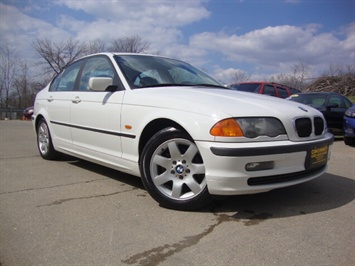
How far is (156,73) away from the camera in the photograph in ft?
12.7

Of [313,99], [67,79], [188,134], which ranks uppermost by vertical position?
[67,79]

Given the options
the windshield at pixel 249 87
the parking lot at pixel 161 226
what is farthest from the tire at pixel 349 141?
the parking lot at pixel 161 226

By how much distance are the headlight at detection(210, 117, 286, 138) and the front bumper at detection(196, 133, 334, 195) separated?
8 cm

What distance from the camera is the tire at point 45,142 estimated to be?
5121 millimetres

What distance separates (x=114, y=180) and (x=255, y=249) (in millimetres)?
2198

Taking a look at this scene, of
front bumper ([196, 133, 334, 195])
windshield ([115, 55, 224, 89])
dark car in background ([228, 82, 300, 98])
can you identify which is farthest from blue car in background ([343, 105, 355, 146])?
front bumper ([196, 133, 334, 195])

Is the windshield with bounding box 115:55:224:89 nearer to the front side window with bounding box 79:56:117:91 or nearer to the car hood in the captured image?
the front side window with bounding box 79:56:117:91

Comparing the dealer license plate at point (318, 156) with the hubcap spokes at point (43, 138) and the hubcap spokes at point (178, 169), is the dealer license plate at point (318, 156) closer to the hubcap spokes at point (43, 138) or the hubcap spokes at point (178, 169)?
the hubcap spokes at point (178, 169)

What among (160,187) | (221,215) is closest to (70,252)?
(160,187)

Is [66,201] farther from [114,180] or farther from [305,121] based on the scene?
[305,121]

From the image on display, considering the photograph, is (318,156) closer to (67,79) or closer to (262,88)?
(67,79)

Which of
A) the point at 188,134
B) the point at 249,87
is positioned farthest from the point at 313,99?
the point at 188,134

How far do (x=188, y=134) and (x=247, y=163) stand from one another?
0.58 metres

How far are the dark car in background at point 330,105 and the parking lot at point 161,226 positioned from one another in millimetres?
5524
